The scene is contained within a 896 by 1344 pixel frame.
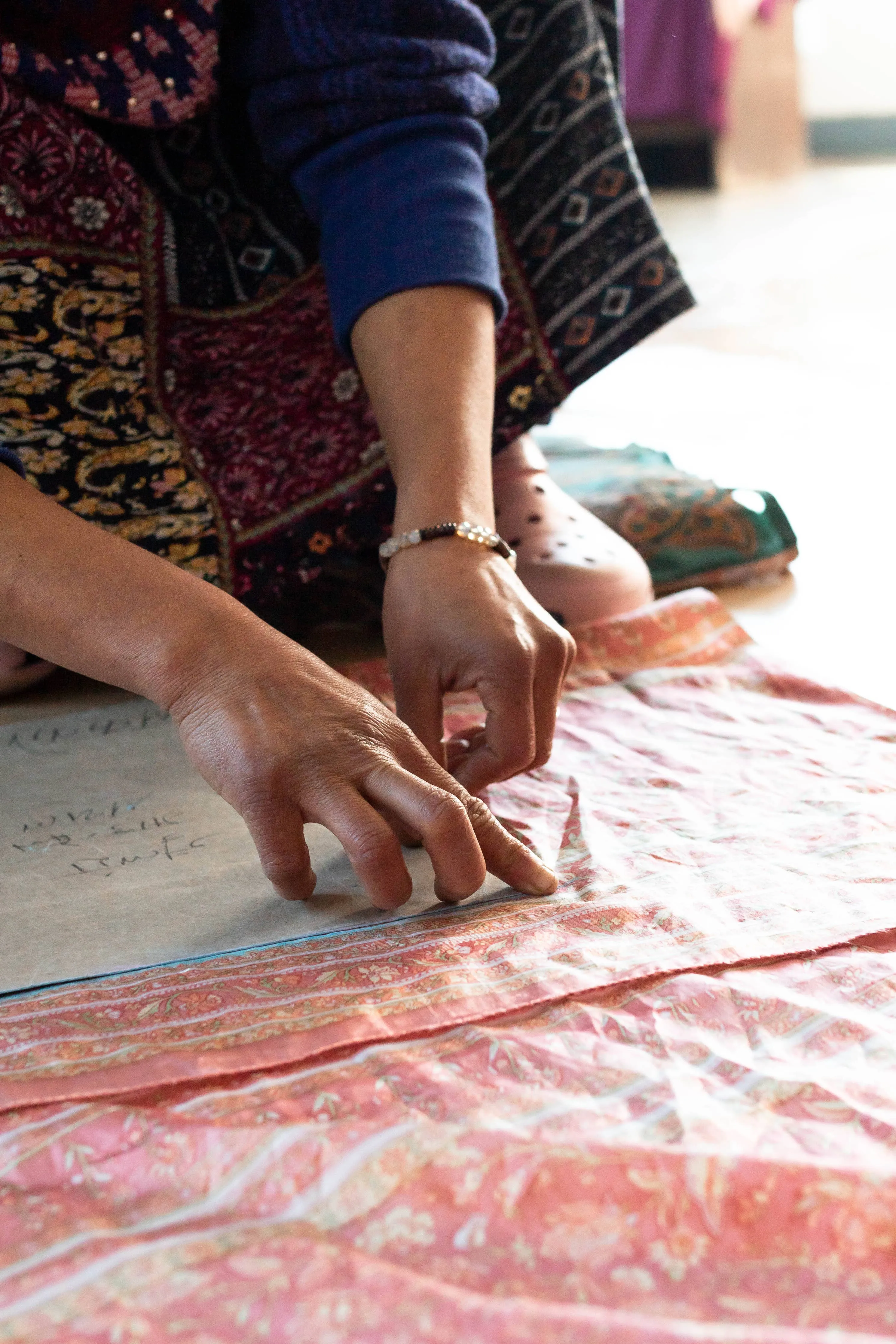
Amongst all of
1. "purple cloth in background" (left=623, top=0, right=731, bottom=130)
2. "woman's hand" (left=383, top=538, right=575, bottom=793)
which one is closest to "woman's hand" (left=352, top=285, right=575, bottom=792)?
"woman's hand" (left=383, top=538, right=575, bottom=793)

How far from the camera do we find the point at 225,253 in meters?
1.11

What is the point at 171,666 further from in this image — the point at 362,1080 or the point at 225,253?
the point at 225,253

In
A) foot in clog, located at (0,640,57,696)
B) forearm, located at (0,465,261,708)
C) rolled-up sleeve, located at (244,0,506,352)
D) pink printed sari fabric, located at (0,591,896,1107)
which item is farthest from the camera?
foot in clog, located at (0,640,57,696)

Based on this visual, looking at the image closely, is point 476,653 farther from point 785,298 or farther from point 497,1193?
point 785,298

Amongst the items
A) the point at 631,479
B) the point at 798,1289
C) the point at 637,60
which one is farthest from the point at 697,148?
the point at 798,1289

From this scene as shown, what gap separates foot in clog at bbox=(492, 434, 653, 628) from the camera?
4.05 feet

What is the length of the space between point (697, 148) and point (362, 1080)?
5.39 m

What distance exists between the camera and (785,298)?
2.97m

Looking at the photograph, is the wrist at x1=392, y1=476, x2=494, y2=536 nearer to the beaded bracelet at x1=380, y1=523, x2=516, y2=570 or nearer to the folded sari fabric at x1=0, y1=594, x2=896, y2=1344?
A: the beaded bracelet at x1=380, y1=523, x2=516, y2=570

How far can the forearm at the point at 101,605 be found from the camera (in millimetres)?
781

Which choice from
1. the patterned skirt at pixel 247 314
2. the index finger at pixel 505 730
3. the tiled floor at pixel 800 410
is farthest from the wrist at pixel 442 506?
the tiled floor at pixel 800 410

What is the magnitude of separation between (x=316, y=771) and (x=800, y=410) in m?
1.56

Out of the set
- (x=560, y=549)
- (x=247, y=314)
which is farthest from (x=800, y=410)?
(x=247, y=314)

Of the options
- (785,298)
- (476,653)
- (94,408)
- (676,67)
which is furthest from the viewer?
(676,67)
